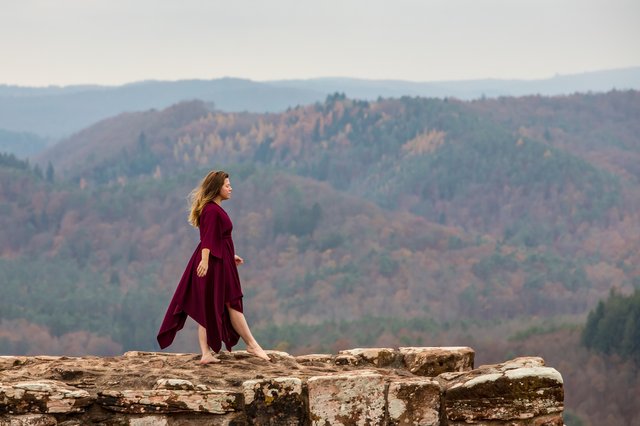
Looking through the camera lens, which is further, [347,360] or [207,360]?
[347,360]

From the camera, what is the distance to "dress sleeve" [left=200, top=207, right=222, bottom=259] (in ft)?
53.3

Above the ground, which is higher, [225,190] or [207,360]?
[225,190]

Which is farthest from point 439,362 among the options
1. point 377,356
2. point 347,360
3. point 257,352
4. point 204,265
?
point 204,265

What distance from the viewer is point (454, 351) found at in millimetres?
17250

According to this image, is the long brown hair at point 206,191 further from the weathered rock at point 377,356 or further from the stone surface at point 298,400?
the weathered rock at point 377,356

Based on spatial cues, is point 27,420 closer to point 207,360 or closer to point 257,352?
point 207,360

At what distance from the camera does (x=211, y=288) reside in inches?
641

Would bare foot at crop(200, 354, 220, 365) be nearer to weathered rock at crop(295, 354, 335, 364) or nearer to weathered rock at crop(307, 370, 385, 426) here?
weathered rock at crop(295, 354, 335, 364)

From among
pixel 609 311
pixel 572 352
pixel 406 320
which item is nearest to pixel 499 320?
pixel 406 320

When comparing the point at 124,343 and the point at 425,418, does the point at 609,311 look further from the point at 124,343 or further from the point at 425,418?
the point at 425,418

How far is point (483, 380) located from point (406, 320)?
6911 inches

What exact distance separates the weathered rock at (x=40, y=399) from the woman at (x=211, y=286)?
1687 millimetres

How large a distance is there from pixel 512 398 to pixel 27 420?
4782 mm

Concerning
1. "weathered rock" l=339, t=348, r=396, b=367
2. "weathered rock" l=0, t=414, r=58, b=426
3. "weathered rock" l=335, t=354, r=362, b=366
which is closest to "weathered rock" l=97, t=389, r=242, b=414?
"weathered rock" l=0, t=414, r=58, b=426
